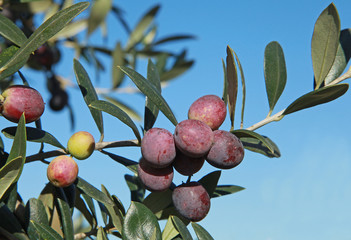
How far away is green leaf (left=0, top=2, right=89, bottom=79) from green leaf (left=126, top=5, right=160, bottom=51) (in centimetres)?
200

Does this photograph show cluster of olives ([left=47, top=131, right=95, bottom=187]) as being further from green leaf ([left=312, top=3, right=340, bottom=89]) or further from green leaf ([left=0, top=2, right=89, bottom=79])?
green leaf ([left=312, top=3, right=340, bottom=89])

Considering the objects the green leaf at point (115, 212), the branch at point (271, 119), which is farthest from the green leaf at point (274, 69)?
the green leaf at point (115, 212)

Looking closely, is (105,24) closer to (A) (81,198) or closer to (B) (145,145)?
(A) (81,198)

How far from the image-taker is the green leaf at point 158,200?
1.43 m

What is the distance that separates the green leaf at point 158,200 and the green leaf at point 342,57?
2.07 ft

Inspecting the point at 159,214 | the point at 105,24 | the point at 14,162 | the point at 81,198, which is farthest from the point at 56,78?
the point at 14,162

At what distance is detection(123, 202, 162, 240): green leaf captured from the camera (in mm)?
1189

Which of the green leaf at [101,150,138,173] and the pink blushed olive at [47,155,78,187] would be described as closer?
the pink blushed olive at [47,155,78,187]

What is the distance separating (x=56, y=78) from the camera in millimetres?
3318

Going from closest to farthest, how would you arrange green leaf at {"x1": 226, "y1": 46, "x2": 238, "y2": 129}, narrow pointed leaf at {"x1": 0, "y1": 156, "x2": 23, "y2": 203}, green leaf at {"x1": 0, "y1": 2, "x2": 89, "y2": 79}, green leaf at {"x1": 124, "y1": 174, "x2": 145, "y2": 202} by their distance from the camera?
narrow pointed leaf at {"x1": 0, "y1": 156, "x2": 23, "y2": 203}
green leaf at {"x1": 0, "y1": 2, "x2": 89, "y2": 79}
green leaf at {"x1": 226, "y1": 46, "x2": 238, "y2": 129}
green leaf at {"x1": 124, "y1": 174, "x2": 145, "y2": 202}

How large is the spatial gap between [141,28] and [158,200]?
2.07 metres

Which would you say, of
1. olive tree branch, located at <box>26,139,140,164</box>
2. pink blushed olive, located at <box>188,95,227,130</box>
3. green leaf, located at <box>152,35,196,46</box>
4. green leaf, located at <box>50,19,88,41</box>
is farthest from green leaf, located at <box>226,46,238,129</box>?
green leaf, located at <box>152,35,196,46</box>

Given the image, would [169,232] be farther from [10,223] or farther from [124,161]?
[10,223]

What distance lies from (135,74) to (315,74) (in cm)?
59
